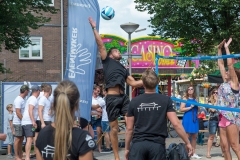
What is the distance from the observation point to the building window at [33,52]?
32022 millimetres

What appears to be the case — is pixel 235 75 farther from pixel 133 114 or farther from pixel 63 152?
pixel 63 152

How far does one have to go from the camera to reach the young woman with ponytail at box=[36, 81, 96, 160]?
3771mm

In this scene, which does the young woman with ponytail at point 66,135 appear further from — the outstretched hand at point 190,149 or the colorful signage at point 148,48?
the colorful signage at point 148,48

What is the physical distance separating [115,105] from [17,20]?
504 inches

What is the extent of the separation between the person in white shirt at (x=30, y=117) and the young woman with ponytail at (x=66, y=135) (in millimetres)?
8281

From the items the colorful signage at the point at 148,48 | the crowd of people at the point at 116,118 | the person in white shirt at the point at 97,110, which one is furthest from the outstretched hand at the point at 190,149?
the colorful signage at the point at 148,48

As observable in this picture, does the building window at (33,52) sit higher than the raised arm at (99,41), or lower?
higher

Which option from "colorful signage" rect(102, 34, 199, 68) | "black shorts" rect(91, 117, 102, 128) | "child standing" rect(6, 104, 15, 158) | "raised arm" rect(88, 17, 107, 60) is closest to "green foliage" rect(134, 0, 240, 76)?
"black shorts" rect(91, 117, 102, 128)

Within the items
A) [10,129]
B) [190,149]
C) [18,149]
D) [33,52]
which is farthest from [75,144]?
[33,52]

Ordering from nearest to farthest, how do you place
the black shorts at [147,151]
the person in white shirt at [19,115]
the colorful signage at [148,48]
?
the black shorts at [147,151], the person in white shirt at [19,115], the colorful signage at [148,48]

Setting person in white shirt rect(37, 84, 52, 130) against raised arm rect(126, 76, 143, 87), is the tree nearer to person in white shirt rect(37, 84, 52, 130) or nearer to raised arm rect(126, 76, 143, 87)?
person in white shirt rect(37, 84, 52, 130)

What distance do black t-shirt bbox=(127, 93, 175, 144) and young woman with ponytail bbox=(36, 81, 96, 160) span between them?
2.29 meters

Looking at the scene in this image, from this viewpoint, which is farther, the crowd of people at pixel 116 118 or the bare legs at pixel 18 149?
the bare legs at pixel 18 149

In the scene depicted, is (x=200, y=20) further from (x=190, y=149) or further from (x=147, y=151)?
(x=147, y=151)
